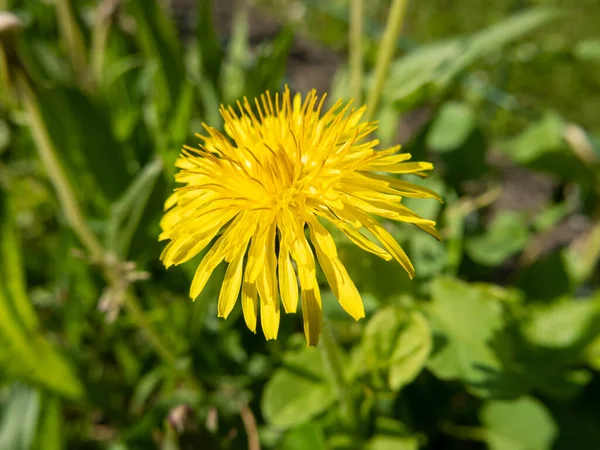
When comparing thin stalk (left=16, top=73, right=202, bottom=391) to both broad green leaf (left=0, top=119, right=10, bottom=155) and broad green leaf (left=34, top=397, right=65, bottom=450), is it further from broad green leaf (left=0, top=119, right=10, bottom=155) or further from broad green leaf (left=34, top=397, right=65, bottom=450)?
broad green leaf (left=0, top=119, right=10, bottom=155)

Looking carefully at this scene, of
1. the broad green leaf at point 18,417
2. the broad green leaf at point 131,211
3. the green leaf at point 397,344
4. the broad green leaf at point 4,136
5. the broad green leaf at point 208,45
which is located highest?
the broad green leaf at point 208,45

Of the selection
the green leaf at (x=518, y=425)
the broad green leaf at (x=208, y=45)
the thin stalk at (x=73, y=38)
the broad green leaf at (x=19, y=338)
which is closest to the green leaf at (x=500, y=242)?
the green leaf at (x=518, y=425)

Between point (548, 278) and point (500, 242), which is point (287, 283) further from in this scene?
point (548, 278)

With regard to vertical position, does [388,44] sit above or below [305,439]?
above

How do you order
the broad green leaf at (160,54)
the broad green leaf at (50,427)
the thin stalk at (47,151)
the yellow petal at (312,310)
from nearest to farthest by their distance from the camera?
the yellow petal at (312,310), the thin stalk at (47,151), the broad green leaf at (50,427), the broad green leaf at (160,54)

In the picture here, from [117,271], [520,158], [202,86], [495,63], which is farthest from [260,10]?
[117,271]

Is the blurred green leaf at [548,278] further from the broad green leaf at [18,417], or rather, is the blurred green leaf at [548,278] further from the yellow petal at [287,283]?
the broad green leaf at [18,417]

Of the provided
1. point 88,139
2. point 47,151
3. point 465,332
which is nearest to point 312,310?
point 465,332
